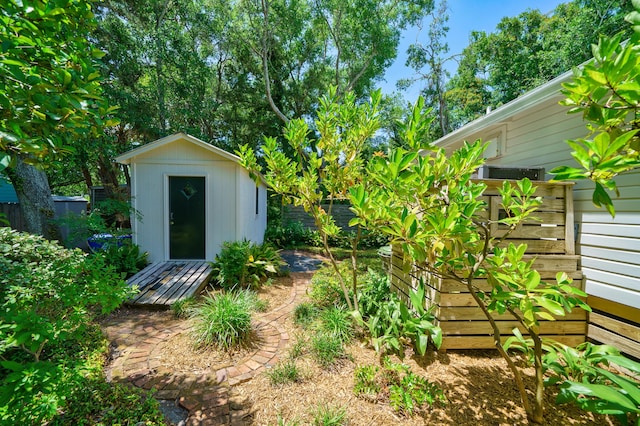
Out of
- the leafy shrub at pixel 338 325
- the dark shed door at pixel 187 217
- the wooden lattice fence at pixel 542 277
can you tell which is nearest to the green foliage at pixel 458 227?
the wooden lattice fence at pixel 542 277

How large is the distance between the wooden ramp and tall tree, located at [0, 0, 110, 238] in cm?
274

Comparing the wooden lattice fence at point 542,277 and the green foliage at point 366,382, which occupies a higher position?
the wooden lattice fence at point 542,277

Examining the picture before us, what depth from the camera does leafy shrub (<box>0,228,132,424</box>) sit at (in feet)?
4.68

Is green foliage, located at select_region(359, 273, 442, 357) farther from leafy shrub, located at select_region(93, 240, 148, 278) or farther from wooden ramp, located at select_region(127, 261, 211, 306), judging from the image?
leafy shrub, located at select_region(93, 240, 148, 278)

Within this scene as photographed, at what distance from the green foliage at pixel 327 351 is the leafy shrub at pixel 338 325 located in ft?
0.58

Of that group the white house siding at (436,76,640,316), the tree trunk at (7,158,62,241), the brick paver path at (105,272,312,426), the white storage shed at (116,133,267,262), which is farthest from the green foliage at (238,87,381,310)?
the tree trunk at (7,158,62,241)

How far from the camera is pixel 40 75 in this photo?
137 cm

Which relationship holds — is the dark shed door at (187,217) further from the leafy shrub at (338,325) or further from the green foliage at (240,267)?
the leafy shrub at (338,325)

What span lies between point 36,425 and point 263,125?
13.8 m

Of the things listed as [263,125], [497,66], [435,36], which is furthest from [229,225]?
[435,36]

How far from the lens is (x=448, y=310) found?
279 centimetres

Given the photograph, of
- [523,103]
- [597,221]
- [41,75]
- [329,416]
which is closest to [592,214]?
[597,221]

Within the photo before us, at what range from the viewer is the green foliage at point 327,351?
2.61m

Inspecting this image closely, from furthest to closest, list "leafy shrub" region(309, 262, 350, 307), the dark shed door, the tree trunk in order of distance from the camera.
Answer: the dark shed door → the tree trunk → "leafy shrub" region(309, 262, 350, 307)
